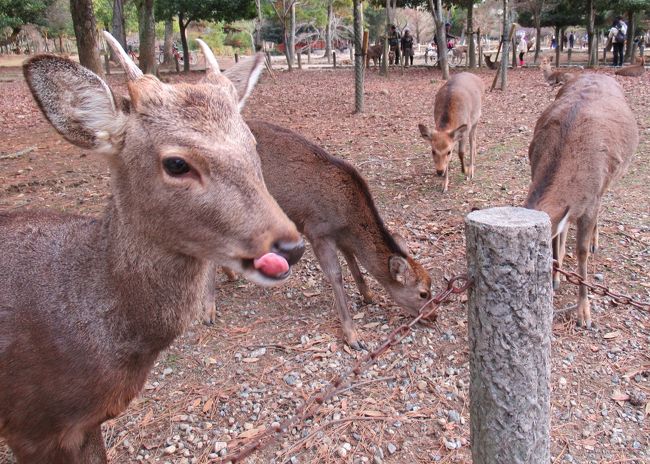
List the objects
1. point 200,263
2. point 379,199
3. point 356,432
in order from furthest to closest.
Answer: point 379,199 → point 356,432 → point 200,263

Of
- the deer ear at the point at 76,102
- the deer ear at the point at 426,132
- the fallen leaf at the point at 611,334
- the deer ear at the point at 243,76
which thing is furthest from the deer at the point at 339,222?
the deer ear at the point at 426,132

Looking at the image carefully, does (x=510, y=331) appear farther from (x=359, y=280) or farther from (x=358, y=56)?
(x=358, y=56)

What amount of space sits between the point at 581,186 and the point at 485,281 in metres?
2.88

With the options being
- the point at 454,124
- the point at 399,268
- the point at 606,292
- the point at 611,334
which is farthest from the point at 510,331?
the point at 454,124

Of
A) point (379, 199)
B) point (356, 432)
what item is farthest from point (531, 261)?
point (379, 199)

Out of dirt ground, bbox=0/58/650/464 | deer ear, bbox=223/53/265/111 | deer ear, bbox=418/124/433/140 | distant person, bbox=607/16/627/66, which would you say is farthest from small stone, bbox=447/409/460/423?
distant person, bbox=607/16/627/66

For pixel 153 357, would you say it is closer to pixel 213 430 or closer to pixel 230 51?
pixel 213 430

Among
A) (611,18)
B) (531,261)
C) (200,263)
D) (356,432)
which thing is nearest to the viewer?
(531,261)

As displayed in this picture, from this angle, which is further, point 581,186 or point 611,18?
point 611,18

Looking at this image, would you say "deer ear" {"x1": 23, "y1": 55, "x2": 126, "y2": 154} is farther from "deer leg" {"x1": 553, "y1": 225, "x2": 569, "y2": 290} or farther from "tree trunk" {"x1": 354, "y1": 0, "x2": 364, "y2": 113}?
"tree trunk" {"x1": 354, "y1": 0, "x2": 364, "y2": 113}

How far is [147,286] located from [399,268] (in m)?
2.45

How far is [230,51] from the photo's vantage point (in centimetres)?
5166

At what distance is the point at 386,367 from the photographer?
403 cm

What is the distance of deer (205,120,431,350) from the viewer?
440 cm
